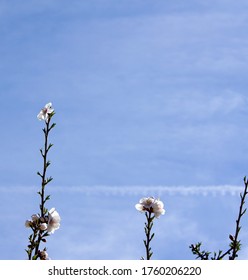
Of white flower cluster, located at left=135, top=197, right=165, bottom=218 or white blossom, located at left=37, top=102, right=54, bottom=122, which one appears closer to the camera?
white flower cluster, located at left=135, top=197, right=165, bottom=218

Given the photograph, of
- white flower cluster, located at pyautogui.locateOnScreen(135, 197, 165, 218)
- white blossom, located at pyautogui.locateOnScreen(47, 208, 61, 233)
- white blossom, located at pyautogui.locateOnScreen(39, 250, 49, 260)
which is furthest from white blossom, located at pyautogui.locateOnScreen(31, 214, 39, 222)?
white flower cluster, located at pyautogui.locateOnScreen(135, 197, 165, 218)

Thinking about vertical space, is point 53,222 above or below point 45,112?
below

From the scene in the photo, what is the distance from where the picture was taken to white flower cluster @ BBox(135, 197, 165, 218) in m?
10.3

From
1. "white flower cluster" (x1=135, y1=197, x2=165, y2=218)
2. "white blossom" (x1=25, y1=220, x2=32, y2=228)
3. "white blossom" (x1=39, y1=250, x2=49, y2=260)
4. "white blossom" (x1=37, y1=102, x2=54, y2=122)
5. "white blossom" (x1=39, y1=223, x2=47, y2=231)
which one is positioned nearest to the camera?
"white blossom" (x1=39, y1=250, x2=49, y2=260)

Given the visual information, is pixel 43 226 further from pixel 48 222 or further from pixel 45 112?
pixel 45 112

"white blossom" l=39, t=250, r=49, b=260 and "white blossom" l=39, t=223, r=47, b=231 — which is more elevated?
"white blossom" l=39, t=223, r=47, b=231

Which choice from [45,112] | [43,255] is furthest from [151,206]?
[45,112]

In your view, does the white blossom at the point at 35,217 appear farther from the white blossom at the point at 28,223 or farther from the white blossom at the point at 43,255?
the white blossom at the point at 43,255

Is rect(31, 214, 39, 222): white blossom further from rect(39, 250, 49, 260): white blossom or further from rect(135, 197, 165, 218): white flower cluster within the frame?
rect(135, 197, 165, 218): white flower cluster

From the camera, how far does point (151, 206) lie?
33.8ft

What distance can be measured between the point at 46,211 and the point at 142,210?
136 centimetres

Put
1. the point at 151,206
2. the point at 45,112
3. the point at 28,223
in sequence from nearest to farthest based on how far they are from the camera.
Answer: the point at 28,223, the point at 151,206, the point at 45,112

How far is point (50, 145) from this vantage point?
35.1 feet

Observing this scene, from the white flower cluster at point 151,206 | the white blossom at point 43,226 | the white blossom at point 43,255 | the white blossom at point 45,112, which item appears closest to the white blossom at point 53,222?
the white blossom at point 43,226
